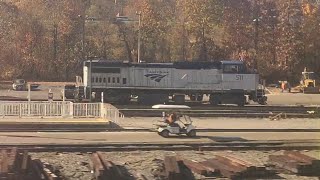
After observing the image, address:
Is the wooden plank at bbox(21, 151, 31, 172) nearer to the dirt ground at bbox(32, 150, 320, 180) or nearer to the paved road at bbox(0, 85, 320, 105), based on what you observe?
the dirt ground at bbox(32, 150, 320, 180)

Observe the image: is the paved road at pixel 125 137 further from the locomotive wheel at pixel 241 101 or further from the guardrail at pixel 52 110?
the locomotive wheel at pixel 241 101

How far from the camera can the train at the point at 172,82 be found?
41.6 metres

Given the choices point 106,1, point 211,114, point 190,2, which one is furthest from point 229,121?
point 106,1

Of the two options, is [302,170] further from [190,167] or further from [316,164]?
[190,167]

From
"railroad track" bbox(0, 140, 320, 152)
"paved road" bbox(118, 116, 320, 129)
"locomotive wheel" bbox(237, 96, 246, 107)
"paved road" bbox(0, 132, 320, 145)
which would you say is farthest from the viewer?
"locomotive wheel" bbox(237, 96, 246, 107)

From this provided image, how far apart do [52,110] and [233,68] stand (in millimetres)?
19850

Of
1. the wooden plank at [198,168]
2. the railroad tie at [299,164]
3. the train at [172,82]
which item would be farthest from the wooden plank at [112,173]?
the train at [172,82]

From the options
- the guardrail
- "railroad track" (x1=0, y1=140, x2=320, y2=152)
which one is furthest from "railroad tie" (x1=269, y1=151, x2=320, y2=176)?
the guardrail

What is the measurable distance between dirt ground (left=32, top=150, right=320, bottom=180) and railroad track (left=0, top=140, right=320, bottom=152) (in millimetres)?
599

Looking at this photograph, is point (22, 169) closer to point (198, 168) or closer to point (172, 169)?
point (172, 169)

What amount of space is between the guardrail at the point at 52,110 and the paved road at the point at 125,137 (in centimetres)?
409

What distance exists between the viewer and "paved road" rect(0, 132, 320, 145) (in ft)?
67.7

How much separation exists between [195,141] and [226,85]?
21486mm

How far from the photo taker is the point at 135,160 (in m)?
16.4
